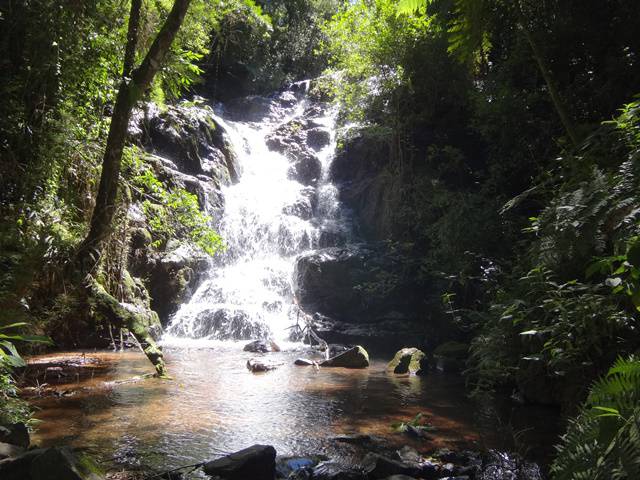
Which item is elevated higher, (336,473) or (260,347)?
(260,347)

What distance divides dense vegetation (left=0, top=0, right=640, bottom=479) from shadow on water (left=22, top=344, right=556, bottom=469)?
2.71 feet

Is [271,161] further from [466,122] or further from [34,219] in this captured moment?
[34,219]

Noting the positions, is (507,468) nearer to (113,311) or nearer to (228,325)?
(113,311)

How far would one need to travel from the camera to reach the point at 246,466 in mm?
3953

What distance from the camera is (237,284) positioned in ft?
46.4

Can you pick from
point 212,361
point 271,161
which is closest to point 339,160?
point 271,161

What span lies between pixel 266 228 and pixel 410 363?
26.2 feet

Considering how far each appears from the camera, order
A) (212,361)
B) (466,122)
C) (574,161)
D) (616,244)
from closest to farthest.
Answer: (616,244)
(574,161)
(212,361)
(466,122)

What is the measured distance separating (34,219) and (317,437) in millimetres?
3971

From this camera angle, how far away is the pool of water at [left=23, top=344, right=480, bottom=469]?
4.82 metres

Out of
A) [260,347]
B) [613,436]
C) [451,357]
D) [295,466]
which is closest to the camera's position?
[613,436]

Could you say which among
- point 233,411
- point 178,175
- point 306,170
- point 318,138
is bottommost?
point 233,411

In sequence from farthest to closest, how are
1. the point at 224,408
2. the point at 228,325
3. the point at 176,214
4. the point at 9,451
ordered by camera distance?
the point at 228,325, the point at 176,214, the point at 224,408, the point at 9,451

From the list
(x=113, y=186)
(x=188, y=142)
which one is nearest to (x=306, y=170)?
(x=188, y=142)
